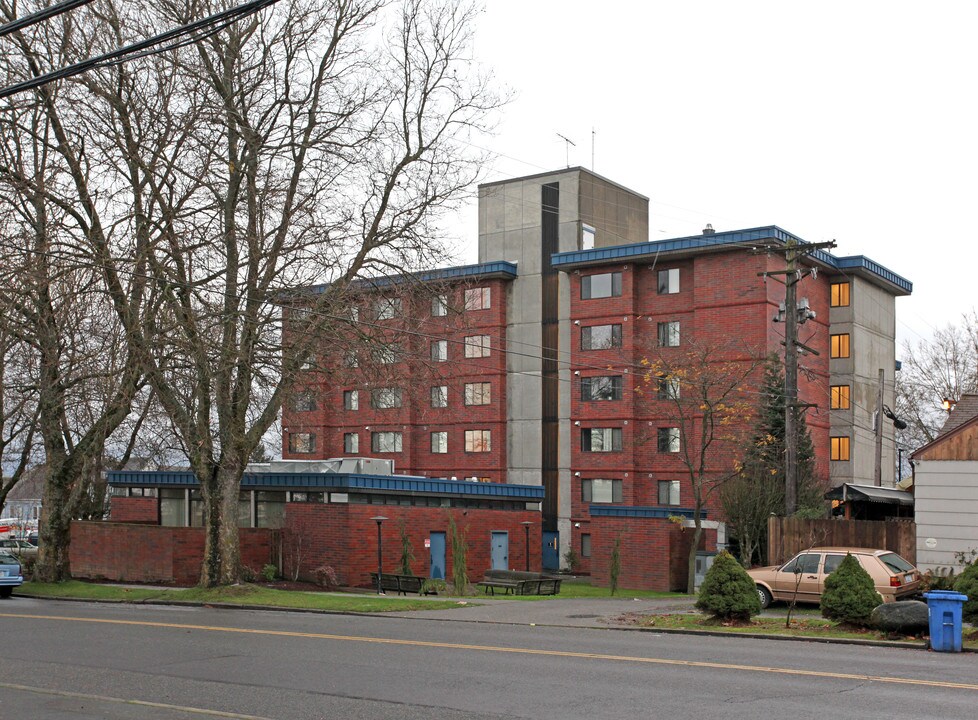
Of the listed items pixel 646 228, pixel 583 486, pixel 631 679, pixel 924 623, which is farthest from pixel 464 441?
pixel 631 679

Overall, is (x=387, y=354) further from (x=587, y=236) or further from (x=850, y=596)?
(x=587, y=236)

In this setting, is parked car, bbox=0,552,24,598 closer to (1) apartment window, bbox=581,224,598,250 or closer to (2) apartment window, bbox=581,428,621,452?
(2) apartment window, bbox=581,428,621,452

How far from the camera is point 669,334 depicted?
55781 mm

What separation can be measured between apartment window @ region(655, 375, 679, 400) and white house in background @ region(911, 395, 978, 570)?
1452 cm

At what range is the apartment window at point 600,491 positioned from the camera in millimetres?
57250

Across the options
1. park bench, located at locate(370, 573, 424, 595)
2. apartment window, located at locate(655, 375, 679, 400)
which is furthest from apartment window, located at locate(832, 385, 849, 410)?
park bench, located at locate(370, 573, 424, 595)

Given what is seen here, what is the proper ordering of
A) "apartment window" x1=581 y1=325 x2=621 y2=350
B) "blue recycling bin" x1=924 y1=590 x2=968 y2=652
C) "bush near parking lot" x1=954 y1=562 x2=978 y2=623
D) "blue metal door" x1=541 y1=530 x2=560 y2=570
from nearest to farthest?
"blue recycling bin" x1=924 y1=590 x2=968 y2=652 < "bush near parking lot" x1=954 y1=562 x2=978 y2=623 < "apartment window" x1=581 y1=325 x2=621 y2=350 < "blue metal door" x1=541 y1=530 x2=560 y2=570

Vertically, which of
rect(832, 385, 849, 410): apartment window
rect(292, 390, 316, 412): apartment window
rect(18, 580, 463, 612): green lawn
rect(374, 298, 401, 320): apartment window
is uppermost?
rect(374, 298, 401, 320): apartment window

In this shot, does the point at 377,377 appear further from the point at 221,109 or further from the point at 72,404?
the point at 72,404

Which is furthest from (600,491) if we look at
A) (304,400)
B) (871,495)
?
(304,400)

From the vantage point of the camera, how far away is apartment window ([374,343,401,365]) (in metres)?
28.2

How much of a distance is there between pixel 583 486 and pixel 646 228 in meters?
17.2

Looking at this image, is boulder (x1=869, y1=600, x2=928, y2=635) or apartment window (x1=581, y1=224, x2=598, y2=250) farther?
apartment window (x1=581, y1=224, x2=598, y2=250)

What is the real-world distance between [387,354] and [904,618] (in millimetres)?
14545
